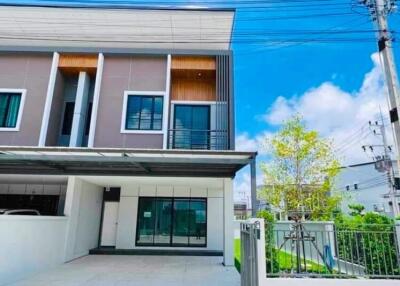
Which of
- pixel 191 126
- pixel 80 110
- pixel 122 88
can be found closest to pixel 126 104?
pixel 122 88

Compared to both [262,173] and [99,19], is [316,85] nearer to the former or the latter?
[262,173]

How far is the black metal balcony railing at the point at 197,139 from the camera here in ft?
33.5

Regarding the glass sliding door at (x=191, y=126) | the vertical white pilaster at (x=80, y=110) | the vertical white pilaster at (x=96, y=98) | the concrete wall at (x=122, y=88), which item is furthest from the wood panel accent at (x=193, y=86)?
the vertical white pilaster at (x=80, y=110)

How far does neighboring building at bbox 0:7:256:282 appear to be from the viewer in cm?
1007

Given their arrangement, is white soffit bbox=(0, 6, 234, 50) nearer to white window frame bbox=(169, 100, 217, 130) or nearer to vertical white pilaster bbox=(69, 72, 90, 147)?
vertical white pilaster bbox=(69, 72, 90, 147)

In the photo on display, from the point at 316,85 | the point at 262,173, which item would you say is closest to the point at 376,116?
the point at 316,85

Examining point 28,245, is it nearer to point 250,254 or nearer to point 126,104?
point 126,104

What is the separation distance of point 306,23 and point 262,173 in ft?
16.0

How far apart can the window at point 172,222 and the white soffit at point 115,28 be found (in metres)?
6.60

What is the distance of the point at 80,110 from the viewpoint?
1066 cm

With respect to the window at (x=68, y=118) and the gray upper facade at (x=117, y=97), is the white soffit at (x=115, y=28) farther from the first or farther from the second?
the window at (x=68, y=118)

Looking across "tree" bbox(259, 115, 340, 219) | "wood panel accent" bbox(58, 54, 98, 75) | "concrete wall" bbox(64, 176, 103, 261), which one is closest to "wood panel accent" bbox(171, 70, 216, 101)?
"wood panel accent" bbox(58, 54, 98, 75)

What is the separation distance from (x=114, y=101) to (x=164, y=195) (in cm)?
460

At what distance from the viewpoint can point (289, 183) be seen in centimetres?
880
